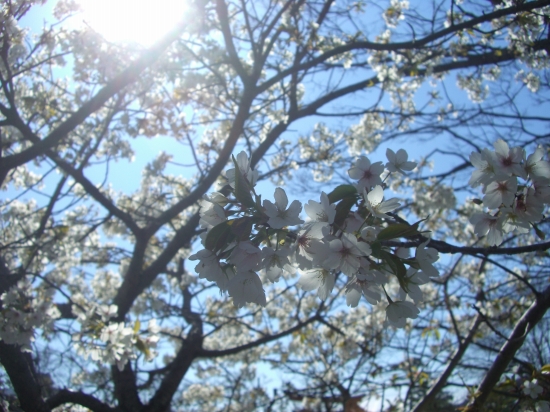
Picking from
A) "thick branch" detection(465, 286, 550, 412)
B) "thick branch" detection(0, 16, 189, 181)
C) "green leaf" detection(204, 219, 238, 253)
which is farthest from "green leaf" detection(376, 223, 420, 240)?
"thick branch" detection(0, 16, 189, 181)

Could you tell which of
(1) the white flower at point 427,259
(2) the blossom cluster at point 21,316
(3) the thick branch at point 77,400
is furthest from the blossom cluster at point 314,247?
(3) the thick branch at point 77,400

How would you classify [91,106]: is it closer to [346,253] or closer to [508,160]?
[346,253]

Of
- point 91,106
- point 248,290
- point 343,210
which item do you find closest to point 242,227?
point 248,290

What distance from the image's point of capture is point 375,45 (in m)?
3.62

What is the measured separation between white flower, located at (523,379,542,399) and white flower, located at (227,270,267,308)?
1.71 m

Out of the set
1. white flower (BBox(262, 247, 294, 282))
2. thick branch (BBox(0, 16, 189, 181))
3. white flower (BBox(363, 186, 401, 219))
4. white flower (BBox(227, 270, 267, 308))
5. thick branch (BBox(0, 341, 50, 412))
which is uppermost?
thick branch (BBox(0, 16, 189, 181))

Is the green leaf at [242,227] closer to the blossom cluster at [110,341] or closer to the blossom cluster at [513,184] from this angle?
the blossom cluster at [513,184]

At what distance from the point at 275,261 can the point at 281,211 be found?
140 millimetres

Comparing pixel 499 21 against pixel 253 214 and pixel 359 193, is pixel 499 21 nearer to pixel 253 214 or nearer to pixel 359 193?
pixel 359 193

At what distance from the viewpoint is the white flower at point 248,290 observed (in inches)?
39.7

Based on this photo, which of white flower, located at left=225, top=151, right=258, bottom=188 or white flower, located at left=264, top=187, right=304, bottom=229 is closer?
white flower, located at left=264, top=187, right=304, bottom=229

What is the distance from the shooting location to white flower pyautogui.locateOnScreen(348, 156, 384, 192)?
3.96 feet

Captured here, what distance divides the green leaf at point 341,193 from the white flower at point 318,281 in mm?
215

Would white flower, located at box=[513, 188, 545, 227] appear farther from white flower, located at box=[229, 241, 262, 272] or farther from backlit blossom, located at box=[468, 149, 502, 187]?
white flower, located at box=[229, 241, 262, 272]
